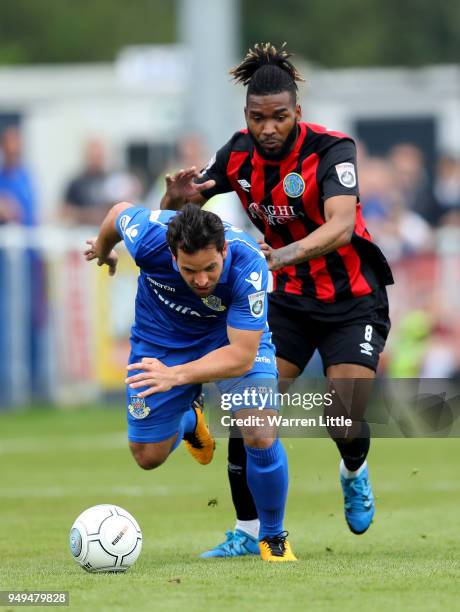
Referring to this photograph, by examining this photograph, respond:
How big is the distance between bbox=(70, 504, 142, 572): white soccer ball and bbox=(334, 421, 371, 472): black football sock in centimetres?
152

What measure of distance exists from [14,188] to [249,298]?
10.4 m

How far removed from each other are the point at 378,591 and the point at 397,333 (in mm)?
10947

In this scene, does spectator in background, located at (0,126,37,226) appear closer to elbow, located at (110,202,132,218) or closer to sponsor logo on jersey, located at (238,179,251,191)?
sponsor logo on jersey, located at (238,179,251,191)

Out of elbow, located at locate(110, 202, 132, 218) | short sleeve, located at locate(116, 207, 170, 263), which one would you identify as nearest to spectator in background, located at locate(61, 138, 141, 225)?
elbow, located at locate(110, 202, 132, 218)

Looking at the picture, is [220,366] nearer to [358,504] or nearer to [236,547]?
[236,547]

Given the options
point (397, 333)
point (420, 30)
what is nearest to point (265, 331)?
point (397, 333)

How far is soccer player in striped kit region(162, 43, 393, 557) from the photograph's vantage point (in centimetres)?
809

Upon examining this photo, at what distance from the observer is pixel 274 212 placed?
8398 millimetres

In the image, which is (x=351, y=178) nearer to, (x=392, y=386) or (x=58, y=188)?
(x=392, y=386)

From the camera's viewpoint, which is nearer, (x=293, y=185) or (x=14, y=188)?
(x=293, y=185)

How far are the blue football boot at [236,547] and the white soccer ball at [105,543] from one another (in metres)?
0.74

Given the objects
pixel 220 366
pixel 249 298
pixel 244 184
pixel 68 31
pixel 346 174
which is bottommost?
pixel 68 31

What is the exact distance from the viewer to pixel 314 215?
8359 millimetres

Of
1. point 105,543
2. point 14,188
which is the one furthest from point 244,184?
point 14,188
